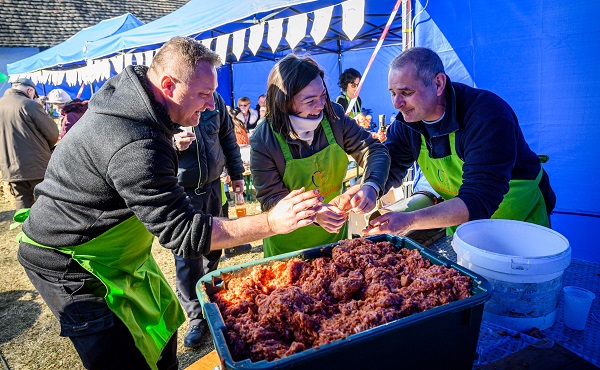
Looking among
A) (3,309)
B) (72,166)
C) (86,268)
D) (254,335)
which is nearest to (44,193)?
(72,166)

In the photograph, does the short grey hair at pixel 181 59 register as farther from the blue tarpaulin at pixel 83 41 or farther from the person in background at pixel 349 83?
the blue tarpaulin at pixel 83 41

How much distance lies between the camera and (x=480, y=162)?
1.72 m

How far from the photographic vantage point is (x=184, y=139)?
9.00 ft

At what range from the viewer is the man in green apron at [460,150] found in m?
1.64

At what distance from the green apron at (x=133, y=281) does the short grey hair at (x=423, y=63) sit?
142 cm

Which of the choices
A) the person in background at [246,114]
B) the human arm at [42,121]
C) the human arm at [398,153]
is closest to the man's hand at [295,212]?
the human arm at [398,153]

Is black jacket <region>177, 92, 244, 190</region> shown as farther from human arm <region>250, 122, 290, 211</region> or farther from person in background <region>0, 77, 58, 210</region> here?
person in background <region>0, 77, 58, 210</region>

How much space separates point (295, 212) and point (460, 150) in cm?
99

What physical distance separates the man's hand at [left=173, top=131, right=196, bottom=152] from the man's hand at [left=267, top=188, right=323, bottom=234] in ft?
5.01

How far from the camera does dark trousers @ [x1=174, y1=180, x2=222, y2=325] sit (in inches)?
120

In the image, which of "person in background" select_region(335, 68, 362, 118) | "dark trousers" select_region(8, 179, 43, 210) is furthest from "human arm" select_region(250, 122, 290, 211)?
"person in background" select_region(335, 68, 362, 118)

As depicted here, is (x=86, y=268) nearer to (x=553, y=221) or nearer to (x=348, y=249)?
(x=348, y=249)

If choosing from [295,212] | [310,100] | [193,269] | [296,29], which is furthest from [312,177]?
[296,29]

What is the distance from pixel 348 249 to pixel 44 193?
4.13 feet
